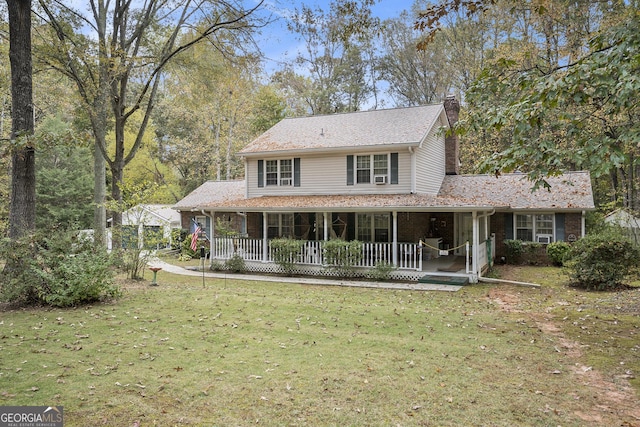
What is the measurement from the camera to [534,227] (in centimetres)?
1745

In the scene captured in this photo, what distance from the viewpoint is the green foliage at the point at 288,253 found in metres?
15.5

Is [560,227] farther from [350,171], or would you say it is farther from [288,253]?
[288,253]

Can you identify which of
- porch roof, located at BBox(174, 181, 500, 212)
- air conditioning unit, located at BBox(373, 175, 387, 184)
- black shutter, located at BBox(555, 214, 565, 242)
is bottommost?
black shutter, located at BBox(555, 214, 565, 242)

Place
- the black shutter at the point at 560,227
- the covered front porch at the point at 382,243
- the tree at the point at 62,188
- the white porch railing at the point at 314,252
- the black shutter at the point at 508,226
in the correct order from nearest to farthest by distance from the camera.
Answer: the covered front porch at the point at 382,243 → the white porch railing at the point at 314,252 → the black shutter at the point at 560,227 → the black shutter at the point at 508,226 → the tree at the point at 62,188

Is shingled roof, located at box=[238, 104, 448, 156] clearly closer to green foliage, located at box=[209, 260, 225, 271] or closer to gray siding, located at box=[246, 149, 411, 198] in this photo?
gray siding, located at box=[246, 149, 411, 198]

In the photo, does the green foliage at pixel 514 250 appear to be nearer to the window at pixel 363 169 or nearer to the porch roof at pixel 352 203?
the porch roof at pixel 352 203

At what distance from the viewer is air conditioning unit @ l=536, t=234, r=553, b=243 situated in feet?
56.4

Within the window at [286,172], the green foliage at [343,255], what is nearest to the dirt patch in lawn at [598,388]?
the green foliage at [343,255]

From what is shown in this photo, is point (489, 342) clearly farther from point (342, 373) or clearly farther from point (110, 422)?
point (110, 422)

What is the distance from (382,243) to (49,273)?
10.2 metres

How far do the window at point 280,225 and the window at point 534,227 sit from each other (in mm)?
9952

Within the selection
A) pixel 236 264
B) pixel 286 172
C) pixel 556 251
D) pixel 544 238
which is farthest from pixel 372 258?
Answer: pixel 544 238

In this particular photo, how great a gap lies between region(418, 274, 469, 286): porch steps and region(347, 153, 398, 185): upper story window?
410 cm

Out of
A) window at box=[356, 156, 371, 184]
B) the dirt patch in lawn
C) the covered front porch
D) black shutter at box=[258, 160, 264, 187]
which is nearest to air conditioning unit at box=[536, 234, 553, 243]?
the covered front porch
